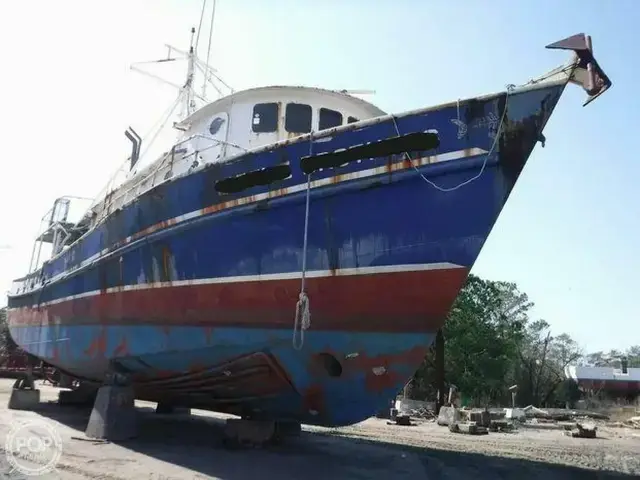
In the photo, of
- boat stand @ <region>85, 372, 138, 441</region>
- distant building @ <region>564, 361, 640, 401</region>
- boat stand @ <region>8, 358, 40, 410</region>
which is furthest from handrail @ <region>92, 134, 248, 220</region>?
distant building @ <region>564, 361, 640, 401</region>

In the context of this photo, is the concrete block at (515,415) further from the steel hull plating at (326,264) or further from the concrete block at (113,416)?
the concrete block at (113,416)

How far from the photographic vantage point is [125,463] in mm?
6008

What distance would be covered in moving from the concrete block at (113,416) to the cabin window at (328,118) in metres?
4.61

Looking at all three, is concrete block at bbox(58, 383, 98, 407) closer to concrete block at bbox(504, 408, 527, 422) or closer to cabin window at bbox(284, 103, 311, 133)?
cabin window at bbox(284, 103, 311, 133)

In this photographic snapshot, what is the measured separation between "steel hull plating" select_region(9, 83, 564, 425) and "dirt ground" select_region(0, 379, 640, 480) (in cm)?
65

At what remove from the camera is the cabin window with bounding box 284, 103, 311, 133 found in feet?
24.6

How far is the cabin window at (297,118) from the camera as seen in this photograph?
24.6ft

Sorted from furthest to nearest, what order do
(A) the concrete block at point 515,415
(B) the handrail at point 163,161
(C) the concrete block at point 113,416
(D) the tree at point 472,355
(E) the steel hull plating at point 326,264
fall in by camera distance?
(D) the tree at point 472,355 < (A) the concrete block at point 515,415 < (C) the concrete block at point 113,416 < (B) the handrail at point 163,161 < (E) the steel hull plating at point 326,264

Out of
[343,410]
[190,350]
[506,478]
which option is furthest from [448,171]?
[190,350]

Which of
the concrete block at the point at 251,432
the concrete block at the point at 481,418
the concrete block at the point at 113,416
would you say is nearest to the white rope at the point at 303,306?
the concrete block at the point at 251,432

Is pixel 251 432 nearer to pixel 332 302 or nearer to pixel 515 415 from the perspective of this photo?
pixel 332 302

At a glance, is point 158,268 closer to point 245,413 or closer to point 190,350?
point 190,350

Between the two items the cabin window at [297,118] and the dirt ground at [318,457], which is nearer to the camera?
the dirt ground at [318,457]

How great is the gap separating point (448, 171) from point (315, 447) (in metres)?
4.51
